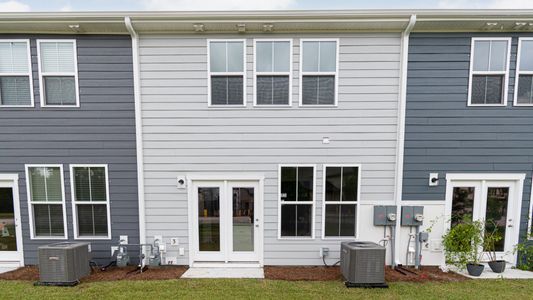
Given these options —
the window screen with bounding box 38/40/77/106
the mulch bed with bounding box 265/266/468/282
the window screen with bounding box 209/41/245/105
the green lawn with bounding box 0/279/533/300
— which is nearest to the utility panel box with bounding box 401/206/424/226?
the mulch bed with bounding box 265/266/468/282

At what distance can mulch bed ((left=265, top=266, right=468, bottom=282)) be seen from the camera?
435cm

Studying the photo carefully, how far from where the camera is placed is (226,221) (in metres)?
4.88

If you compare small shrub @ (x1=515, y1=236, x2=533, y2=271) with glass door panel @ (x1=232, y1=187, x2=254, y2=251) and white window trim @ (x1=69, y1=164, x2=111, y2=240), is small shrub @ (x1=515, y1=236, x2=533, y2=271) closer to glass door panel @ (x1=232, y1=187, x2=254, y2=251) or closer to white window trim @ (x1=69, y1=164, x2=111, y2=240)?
glass door panel @ (x1=232, y1=187, x2=254, y2=251)

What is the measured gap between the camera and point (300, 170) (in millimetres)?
4781

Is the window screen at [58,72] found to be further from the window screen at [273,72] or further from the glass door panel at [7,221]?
the window screen at [273,72]

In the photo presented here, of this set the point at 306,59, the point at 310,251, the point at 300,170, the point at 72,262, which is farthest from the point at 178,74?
the point at 310,251

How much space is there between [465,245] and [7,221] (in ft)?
28.6

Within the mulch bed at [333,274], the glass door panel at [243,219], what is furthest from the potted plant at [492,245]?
the glass door panel at [243,219]

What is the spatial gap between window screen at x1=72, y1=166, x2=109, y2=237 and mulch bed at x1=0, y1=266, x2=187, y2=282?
71 centimetres

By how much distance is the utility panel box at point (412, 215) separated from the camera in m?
4.70

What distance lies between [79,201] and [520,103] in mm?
8476

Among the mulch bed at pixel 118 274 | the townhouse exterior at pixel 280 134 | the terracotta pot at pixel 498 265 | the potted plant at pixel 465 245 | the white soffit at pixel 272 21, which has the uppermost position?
the white soffit at pixel 272 21

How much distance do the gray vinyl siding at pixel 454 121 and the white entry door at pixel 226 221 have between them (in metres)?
3.06

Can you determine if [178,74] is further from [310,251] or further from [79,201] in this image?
[310,251]
